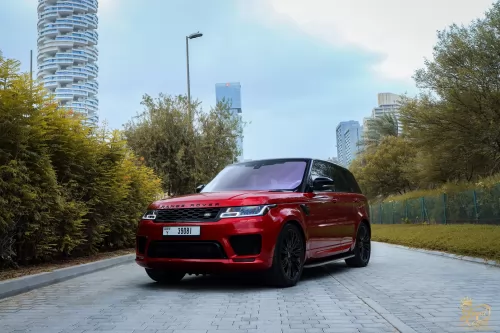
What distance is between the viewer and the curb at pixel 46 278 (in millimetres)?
6859

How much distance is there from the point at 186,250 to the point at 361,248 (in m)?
4.56

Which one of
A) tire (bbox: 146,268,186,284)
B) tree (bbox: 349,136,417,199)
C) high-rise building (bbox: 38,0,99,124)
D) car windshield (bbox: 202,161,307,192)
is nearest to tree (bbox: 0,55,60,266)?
tire (bbox: 146,268,186,284)

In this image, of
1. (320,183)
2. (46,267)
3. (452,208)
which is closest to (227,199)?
(320,183)

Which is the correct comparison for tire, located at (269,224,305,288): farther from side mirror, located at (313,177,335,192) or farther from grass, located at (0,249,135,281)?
grass, located at (0,249,135,281)

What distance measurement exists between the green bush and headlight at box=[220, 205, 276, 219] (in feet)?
11.2

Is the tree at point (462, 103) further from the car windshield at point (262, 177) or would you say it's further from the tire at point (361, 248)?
the car windshield at point (262, 177)

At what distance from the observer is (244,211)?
6633 millimetres

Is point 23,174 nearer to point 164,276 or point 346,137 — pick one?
point 164,276

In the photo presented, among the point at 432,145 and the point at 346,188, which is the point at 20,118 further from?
the point at 432,145

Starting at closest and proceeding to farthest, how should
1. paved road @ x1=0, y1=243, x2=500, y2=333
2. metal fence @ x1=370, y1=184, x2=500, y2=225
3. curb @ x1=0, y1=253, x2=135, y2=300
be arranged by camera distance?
paved road @ x1=0, y1=243, x2=500, y2=333
curb @ x1=0, y1=253, x2=135, y2=300
metal fence @ x1=370, y1=184, x2=500, y2=225

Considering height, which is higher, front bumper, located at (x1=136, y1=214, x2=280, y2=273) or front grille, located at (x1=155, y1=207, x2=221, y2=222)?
front grille, located at (x1=155, y1=207, x2=221, y2=222)

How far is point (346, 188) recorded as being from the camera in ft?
32.0

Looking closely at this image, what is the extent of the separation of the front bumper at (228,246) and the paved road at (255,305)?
15.2 inches

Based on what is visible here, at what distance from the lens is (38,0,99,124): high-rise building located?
161 metres
